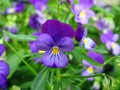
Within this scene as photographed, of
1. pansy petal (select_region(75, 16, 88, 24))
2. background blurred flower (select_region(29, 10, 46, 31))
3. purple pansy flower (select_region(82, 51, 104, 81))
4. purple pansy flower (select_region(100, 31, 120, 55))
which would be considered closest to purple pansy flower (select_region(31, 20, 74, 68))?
pansy petal (select_region(75, 16, 88, 24))

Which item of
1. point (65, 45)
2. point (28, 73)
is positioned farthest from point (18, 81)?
point (65, 45)

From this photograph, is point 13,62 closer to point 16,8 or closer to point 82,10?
point 82,10

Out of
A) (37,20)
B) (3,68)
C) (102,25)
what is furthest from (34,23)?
(3,68)

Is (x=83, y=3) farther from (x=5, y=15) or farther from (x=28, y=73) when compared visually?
(x=5, y=15)

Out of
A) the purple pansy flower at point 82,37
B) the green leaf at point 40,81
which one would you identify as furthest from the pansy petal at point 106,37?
the green leaf at point 40,81

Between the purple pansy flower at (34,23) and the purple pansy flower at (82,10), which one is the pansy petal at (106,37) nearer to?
the purple pansy flower at (82,10)

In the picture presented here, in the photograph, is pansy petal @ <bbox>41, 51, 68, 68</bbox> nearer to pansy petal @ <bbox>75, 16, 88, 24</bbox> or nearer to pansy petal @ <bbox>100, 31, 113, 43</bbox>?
pansy petal @ <bbox>75, 16, 88, 24</bbox>
